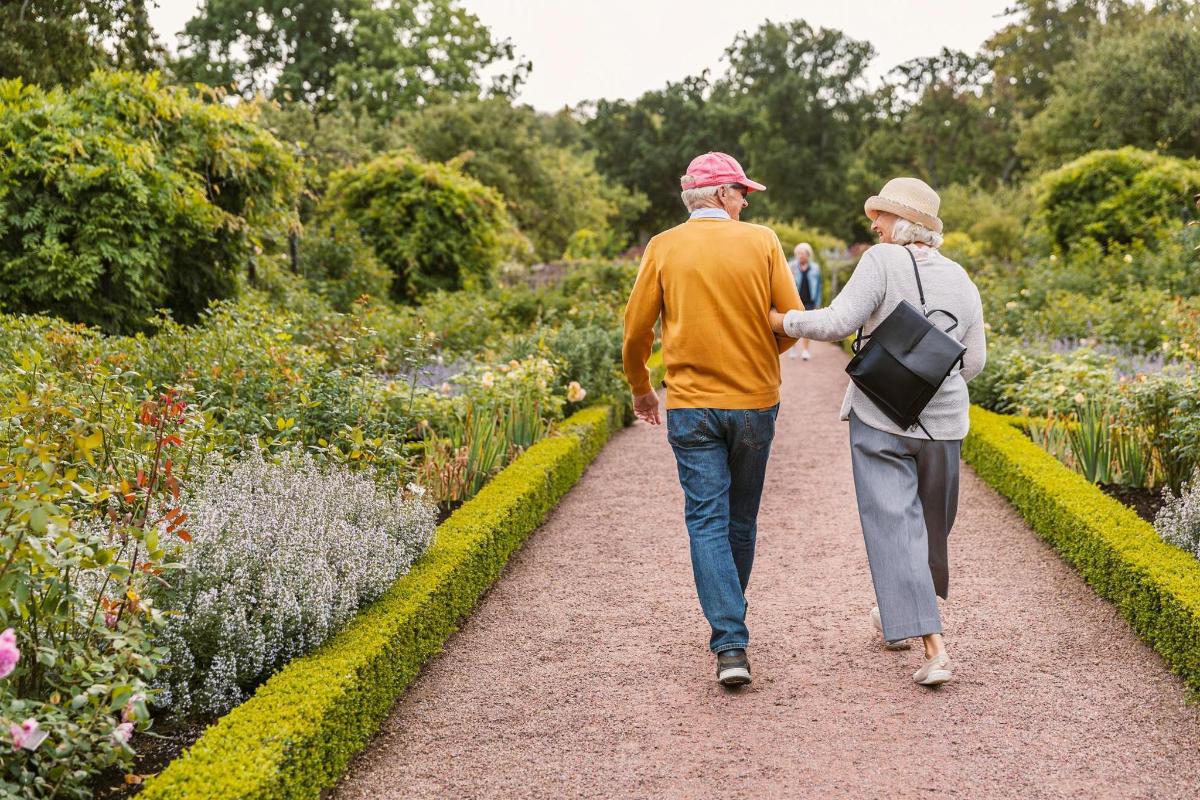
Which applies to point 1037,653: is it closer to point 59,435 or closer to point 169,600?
point 169,600

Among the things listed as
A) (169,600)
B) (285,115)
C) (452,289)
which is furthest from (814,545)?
(285,115)

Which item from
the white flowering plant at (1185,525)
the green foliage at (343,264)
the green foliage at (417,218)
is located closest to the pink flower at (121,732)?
the white flowering plant at (1185,525)

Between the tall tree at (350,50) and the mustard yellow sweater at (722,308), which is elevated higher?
the tall tree at (350,50)

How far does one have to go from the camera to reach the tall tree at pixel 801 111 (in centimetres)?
4953

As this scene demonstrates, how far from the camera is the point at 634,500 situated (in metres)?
6.82

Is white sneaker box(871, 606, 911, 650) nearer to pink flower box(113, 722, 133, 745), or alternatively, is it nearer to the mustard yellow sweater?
the mustard yellow sweater

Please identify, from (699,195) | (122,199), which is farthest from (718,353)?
(122,199)

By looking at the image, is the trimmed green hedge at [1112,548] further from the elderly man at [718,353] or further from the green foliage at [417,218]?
the green foliage at [417,218]

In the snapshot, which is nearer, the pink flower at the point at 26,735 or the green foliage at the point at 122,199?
the pink flower at the point at 26,735

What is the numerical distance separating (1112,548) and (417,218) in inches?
493

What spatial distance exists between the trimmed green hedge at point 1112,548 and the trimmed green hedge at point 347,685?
266 cm

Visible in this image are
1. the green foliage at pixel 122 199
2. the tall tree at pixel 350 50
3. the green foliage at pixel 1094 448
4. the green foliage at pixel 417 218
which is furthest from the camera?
the tall tree at pixel 350 50

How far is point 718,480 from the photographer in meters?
3.57

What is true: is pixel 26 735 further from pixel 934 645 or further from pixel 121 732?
pixel 934 645
